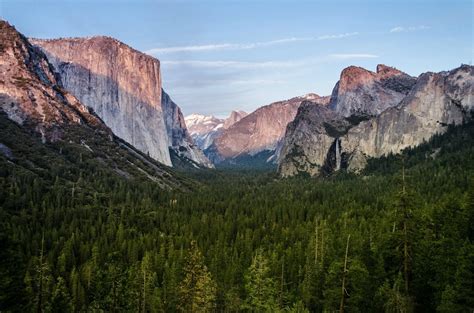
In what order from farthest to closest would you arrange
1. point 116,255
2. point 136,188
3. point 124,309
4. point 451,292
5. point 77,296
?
point 136,188 → point 116,255 → point 77,296 → point 124,309 → point 451,292

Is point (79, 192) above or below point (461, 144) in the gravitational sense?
below

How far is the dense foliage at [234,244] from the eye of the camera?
4491 cm

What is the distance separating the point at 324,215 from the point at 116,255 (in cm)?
5719

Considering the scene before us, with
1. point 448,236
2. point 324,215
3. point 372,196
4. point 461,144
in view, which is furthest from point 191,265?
point 461,144

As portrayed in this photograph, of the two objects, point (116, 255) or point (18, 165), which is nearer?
point (116, 255)

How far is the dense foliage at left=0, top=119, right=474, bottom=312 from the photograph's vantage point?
147 feet

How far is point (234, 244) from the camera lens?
11006cm

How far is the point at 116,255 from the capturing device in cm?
9781

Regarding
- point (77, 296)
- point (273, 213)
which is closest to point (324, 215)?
point (273, 213)

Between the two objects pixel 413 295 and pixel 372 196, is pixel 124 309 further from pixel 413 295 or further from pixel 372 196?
pixel 372 196

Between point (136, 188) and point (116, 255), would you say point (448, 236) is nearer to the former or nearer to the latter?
point (116, 255)

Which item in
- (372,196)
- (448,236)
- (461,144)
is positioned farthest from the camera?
(461,144)

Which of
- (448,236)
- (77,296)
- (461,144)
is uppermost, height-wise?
(461,144)

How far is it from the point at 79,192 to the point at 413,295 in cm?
12607
